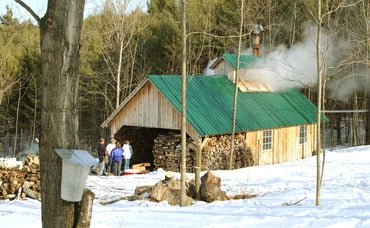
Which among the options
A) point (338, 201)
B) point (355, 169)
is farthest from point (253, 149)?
point (338, 201)

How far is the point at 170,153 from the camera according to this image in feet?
56.7

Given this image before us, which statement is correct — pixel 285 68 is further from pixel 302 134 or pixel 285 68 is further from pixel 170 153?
pixel 170 153

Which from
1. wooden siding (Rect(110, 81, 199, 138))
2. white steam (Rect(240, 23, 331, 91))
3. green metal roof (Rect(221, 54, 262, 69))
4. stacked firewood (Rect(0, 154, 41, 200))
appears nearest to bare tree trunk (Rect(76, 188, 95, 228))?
stacked firewood (Rect(0, 154, 41, 200))

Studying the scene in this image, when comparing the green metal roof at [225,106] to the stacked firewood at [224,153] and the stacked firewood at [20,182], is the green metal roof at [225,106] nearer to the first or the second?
the stacked firewood at [224,153]

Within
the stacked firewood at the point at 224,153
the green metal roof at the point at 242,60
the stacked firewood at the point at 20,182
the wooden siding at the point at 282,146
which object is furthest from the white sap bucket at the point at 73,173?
the green metal roof at the point at 242,60

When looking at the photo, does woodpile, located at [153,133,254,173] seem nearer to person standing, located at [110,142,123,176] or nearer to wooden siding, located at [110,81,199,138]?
wooden siding, located at [110,81,199,138]

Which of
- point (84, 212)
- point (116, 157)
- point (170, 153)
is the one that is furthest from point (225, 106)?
point (84, 212)

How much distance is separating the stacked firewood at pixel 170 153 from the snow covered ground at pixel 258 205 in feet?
3.19

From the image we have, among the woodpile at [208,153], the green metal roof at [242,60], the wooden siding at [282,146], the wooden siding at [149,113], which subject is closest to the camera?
the wooden siding at [149,113]

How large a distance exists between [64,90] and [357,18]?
26.7 m

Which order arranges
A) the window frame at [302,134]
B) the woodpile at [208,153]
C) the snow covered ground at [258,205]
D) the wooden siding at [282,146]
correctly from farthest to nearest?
1. the window frame at [302,134]
2. the wooden siding at [282,146]
3. the woodpile at [208,153]
4. the snow covered ground at [258,205]

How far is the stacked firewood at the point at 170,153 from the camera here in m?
17.1

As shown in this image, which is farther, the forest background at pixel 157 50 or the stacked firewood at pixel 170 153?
the forest background at pixel 157 50

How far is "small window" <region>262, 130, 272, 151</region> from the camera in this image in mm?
18891
